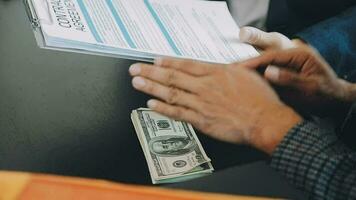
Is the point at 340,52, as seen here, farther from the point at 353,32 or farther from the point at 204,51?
the point at 204,51

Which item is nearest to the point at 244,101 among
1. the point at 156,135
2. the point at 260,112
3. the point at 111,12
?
the point at 260,112

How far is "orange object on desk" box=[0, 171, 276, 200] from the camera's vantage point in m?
0.40

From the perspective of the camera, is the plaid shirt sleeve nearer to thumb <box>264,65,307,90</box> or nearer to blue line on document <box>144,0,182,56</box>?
thumb <box>264,65,307,90</box>

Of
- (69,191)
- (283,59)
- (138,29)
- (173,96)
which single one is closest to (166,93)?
(173,96)

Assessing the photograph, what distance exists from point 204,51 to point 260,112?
0.49 ft

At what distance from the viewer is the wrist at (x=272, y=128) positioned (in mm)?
716

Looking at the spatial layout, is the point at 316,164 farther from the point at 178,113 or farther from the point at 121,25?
the point at 121,25

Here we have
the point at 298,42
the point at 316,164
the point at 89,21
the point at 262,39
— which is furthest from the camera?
the point at 298,42

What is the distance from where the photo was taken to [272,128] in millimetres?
724

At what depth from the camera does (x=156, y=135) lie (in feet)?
2.36

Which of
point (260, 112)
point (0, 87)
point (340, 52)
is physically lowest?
point (340, 52)

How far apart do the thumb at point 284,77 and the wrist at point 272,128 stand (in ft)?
0.30

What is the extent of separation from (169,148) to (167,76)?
0.40 feet

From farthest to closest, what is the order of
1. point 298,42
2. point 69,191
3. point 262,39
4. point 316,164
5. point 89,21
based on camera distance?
point 298,42, point 262,39, point 89,21, point 316,164, point 69,191
